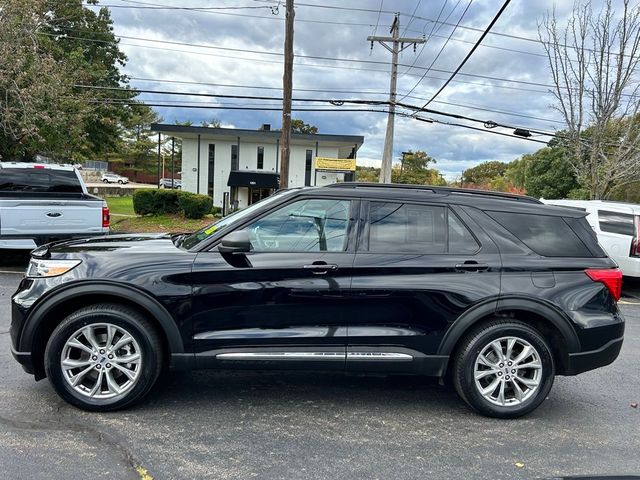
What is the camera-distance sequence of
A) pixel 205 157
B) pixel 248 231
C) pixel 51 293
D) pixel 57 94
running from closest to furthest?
pixel 51 293, pixel 248 231, pixel 57 94, pixel 205 157

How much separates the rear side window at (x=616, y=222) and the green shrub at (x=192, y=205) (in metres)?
14.8

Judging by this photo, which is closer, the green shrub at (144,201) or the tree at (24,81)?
the tree at (24,81)

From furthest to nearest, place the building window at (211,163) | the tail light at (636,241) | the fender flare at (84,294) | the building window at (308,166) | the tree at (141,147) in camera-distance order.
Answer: the tree at (141,147), the building window at (308,166), the building window at (211,163), the tail light at (636,241), the fender flare at (84,294)

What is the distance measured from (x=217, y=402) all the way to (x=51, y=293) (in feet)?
4.80

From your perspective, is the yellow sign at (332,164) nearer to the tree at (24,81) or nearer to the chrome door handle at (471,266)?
the tree at (24,81)

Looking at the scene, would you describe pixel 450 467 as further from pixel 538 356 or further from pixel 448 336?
pixel 538 356

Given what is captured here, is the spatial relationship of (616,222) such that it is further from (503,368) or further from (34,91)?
(34,91)

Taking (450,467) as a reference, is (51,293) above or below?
above

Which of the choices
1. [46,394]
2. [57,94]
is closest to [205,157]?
[57,94]

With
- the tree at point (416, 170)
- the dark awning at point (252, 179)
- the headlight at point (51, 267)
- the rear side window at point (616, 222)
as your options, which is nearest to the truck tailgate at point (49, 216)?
the headlight at point (51, 267)

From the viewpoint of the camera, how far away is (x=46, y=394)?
3760 millimetres

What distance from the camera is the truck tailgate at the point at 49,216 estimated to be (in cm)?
795

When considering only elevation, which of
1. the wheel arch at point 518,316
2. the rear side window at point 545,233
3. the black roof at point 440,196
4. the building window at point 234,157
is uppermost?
the building window at point 234,157

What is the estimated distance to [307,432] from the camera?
3348mm
